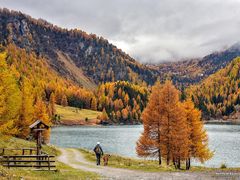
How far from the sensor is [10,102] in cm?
5181

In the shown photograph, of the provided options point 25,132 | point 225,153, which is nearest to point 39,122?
point 25,132

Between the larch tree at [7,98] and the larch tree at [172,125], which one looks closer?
the larch tree at [7,98]

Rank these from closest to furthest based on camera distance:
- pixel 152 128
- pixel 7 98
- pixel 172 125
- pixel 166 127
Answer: pixel 7 98, pixel 172 125, pixel 166 127, pixel 152 128

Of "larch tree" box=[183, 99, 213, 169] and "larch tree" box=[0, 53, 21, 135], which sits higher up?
"larch tree" box=[0, 53, 21, 135]

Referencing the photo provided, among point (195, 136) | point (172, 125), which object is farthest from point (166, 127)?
point (195, 136)

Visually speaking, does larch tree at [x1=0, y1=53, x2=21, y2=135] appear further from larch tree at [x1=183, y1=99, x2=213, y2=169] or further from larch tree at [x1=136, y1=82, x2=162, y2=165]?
larch tree at [x1=183, y1=99, x2=213, y2=169]

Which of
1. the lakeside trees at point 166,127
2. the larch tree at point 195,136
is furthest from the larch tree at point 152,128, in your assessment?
the larch tree at point 195,136

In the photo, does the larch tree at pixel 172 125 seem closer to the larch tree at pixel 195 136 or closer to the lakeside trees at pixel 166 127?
the lakeside trees at pixel 166 127

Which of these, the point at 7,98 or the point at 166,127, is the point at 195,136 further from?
the point at 7,98

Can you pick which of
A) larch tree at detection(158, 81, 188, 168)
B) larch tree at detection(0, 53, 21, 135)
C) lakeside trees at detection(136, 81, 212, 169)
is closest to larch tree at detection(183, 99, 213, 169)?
lakeside trees at detection(136, 81, 212, 169)

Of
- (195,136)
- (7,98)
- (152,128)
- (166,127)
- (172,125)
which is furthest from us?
(195,136)

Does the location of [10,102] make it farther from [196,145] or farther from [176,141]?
[196,145]

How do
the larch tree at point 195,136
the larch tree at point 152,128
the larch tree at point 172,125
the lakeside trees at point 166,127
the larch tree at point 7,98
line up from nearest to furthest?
the larch tree at point 7,98 < the larch tree at point 172,125 < the lakeside trees at point 166,127 < the larch tree at point 152,128 < the larch tree at point 195,136

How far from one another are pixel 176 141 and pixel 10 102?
24267 millimetres
